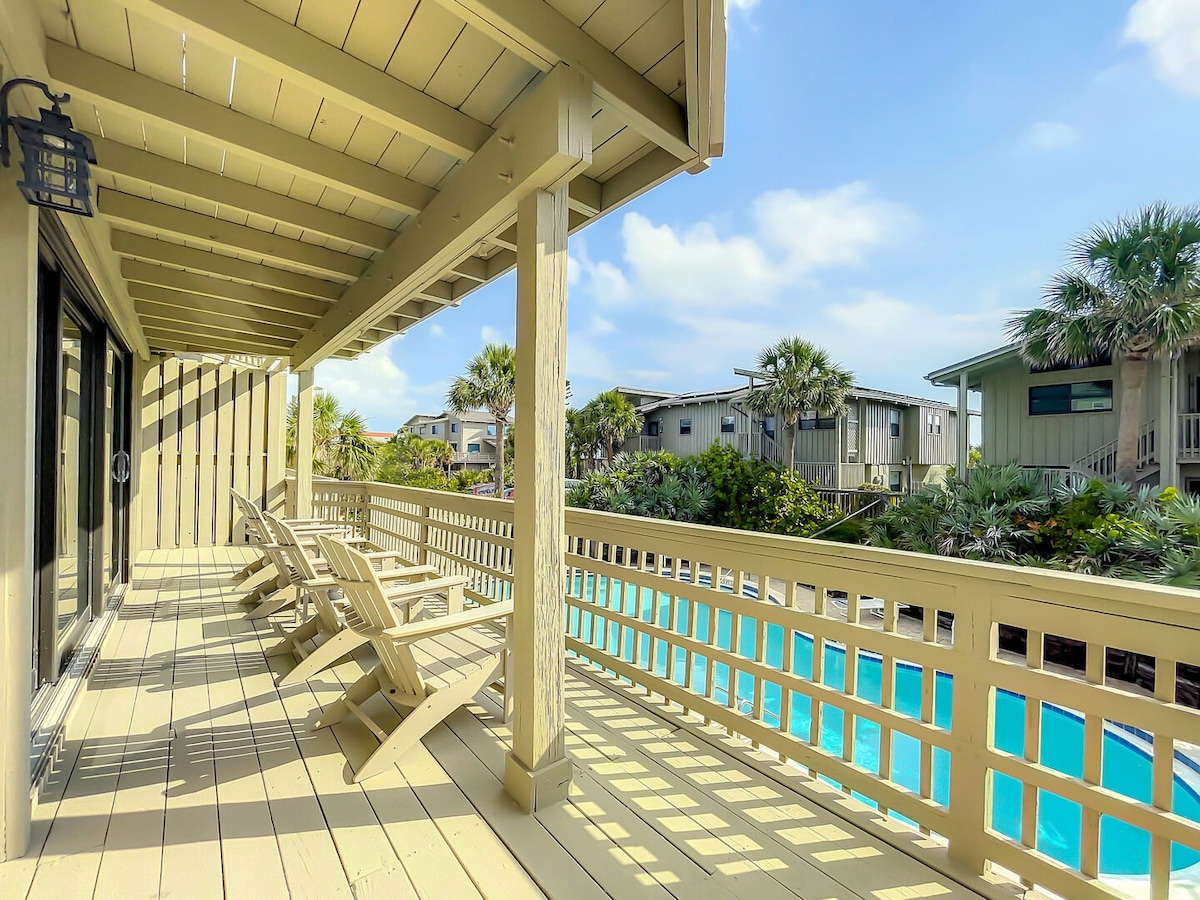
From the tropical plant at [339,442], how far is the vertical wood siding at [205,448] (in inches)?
424

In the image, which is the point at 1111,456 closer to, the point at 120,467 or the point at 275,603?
the point at 275,603

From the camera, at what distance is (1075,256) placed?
11.0m

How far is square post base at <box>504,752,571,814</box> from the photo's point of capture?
210 centimetres

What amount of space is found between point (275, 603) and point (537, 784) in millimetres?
3187

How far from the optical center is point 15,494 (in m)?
1.75

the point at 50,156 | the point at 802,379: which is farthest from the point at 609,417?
the point at 50,156

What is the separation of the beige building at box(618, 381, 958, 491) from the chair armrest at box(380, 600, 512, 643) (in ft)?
49.3

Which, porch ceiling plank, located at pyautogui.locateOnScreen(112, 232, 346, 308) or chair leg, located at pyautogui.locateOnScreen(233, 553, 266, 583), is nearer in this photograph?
porch ceiling plank, located at pyautogui.locateOnScreen(112, 232, 346, 308)

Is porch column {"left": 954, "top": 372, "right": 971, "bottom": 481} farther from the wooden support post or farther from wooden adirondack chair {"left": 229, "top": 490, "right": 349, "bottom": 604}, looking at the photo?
wooden adirondack chair {"left": 229, "top": 490, "right": 349, "bottom": 604}

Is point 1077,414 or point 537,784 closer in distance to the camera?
point 537,784

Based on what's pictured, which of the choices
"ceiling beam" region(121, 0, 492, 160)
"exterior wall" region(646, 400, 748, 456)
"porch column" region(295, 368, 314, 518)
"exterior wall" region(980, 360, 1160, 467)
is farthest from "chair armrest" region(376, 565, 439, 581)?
"exterior wall" region(646, 400, 748, 456)

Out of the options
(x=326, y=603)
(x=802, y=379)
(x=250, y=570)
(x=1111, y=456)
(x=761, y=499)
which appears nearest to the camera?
(x=326, y=603)

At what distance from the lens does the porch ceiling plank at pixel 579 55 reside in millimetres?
1712

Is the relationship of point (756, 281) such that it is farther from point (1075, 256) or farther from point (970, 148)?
point (1075, 256)
